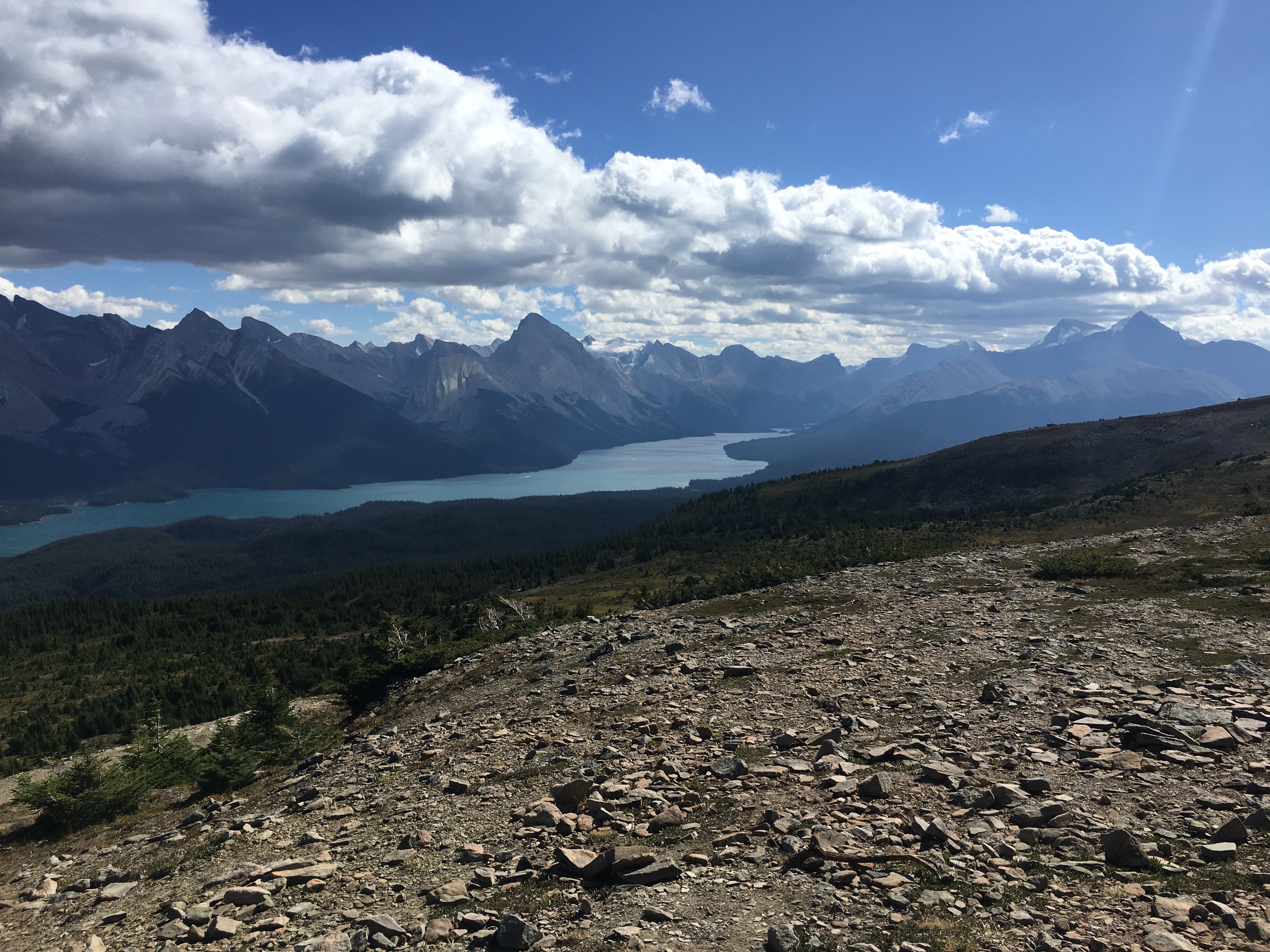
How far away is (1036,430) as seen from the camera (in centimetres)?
15375

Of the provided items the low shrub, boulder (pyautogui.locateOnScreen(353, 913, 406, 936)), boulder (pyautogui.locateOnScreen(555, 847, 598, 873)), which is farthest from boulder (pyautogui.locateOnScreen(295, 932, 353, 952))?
the low shrub

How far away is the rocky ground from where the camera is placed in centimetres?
978

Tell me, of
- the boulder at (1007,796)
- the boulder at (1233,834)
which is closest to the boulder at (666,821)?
the boulder at (1007,796)

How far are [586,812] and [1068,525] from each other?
7619 centimetres

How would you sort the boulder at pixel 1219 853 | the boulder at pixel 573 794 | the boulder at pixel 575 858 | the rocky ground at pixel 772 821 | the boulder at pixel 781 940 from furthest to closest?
1. the boulder at pixel 573 794
2. the boulder at pixel 575 858
3. the boulder at pixel 1219 853
4. the rocky ground at pixel 772 821
5. the boulder at pixel 781 940

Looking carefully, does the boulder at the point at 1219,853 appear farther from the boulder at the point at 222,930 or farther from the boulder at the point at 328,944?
the boulder at the point at 222,930

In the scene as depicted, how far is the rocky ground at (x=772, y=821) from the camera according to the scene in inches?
385

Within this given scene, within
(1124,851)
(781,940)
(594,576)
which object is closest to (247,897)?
(781,940)

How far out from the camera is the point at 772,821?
12.6 m

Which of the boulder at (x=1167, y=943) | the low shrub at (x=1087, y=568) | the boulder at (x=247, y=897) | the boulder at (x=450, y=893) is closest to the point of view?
the boulder at (x=1167, y=943)

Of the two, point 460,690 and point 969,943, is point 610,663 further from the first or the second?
point 969,943

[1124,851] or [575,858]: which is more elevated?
[1124,851]

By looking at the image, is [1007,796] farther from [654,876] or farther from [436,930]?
[436,930]

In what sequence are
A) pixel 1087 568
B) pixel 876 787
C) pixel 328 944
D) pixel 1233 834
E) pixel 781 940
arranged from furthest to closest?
pixel 1087 568 < pixel 876 787 < pixel 1233 834 < pixel 328 944 < pixel 781 940
